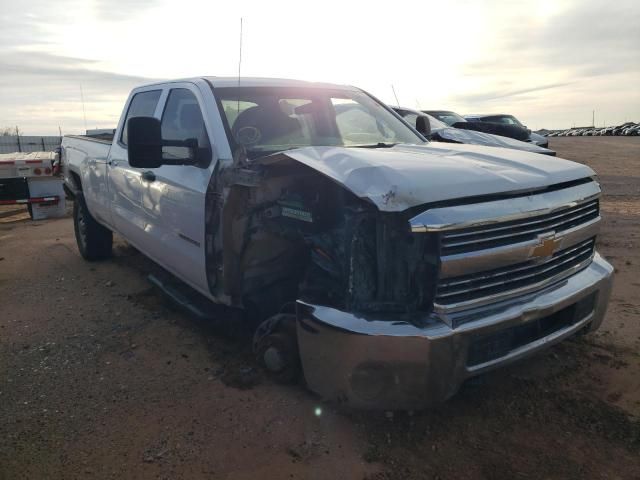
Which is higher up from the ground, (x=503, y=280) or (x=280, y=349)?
(x=503, y=280)

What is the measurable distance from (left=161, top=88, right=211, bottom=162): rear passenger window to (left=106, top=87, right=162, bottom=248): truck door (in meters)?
0.38

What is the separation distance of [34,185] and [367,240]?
29.8ft

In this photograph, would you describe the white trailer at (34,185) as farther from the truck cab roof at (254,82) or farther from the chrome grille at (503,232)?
the chrome grille at (503,232)

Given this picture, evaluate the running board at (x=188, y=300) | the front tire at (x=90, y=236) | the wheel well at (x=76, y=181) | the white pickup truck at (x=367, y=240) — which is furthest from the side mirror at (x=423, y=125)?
the wheel well at (x=76, y=181)

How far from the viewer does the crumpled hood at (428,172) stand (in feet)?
7.72

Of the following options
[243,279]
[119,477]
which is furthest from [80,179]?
[119,477]

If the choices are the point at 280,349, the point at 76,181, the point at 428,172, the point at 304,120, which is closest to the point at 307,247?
the point at 280,349

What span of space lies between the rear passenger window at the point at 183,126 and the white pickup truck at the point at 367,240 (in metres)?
0.02

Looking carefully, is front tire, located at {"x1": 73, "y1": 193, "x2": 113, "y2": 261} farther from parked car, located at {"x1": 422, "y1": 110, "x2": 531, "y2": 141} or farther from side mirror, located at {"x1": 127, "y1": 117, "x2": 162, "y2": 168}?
parked car, located at {"x1": 422, "y1": 110, "x2": 531, "y2": 141}

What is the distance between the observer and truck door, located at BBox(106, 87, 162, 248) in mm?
4496

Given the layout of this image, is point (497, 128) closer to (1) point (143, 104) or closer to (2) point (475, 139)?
(2) point (475, 139)

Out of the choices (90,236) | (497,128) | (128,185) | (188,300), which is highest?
(497,128)

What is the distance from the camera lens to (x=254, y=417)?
290cm

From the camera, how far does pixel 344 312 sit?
2.48m
